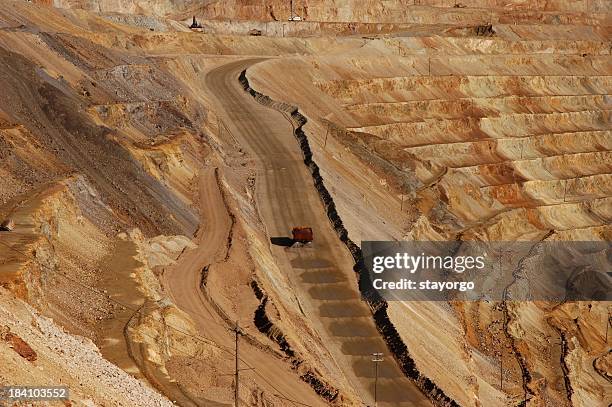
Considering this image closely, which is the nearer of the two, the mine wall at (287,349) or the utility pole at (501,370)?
the mine wall at (287,349)

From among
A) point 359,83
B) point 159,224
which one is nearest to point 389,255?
point 159,224

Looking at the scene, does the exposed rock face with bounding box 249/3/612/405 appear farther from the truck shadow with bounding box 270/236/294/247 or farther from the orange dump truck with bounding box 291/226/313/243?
the truck shadow with bounding box 270/236/294/247

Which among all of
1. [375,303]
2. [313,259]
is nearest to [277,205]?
[313,259]

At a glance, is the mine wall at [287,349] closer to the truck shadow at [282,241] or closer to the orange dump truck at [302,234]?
the orange dump truck at [302,234]

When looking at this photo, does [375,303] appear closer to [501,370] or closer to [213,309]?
[213,309]

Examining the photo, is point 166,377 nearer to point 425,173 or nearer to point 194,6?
point 425,173

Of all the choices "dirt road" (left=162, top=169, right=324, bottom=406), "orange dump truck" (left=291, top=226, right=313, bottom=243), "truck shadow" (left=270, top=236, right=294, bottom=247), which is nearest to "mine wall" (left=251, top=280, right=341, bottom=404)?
"dirt road" (left=162, top=169, right=324, bottom=406)

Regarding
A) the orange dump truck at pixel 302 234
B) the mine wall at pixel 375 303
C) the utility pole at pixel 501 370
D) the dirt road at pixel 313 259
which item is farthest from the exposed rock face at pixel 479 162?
the orange dump truck at pixel 302 234
